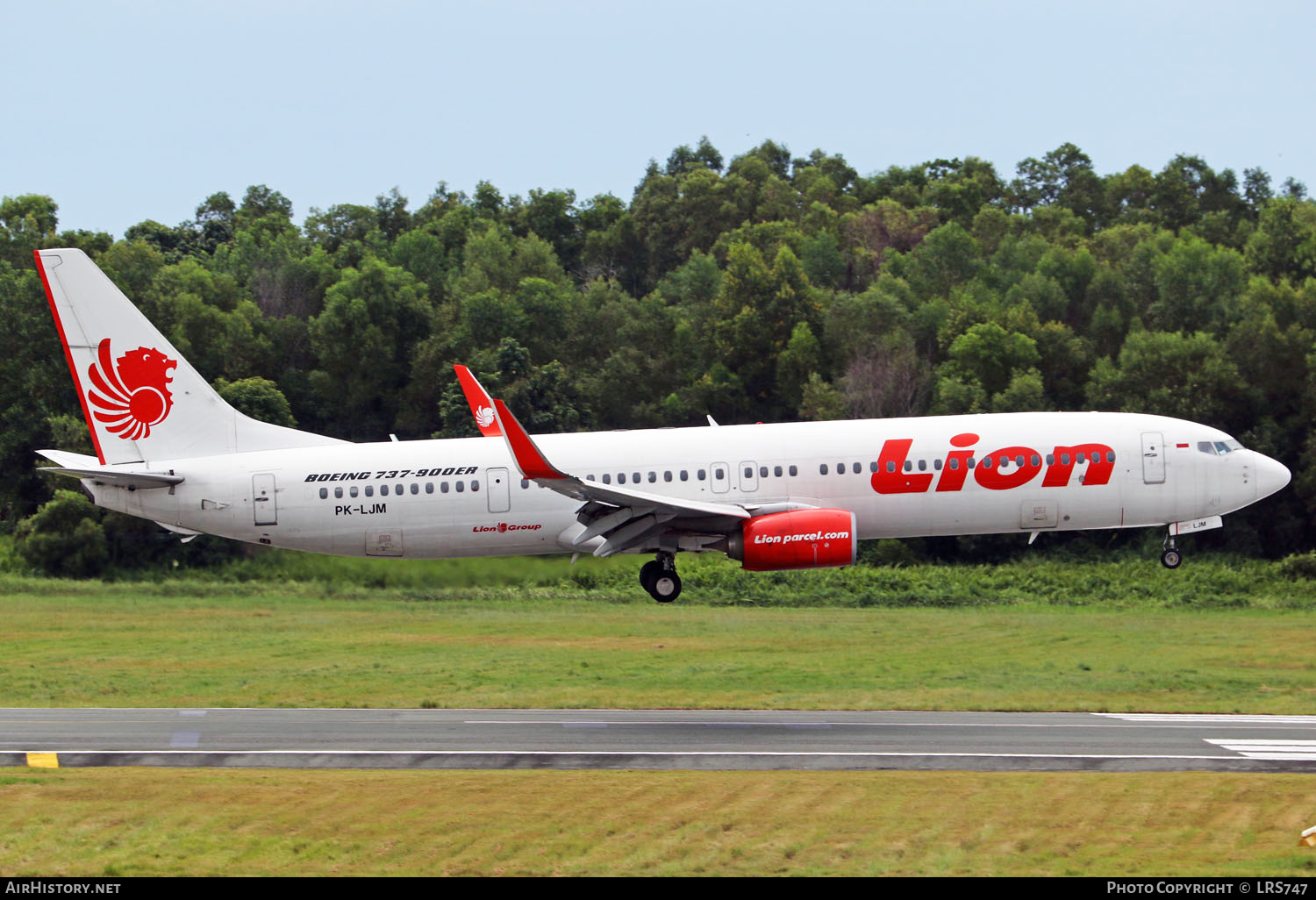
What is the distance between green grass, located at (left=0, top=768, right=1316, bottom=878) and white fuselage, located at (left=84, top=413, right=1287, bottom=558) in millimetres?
7869

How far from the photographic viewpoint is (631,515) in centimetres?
3716

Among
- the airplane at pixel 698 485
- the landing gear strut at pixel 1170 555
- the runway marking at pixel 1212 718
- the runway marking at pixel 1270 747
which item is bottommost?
the runway marking at pixel 1212 718

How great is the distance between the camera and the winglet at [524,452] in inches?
1345

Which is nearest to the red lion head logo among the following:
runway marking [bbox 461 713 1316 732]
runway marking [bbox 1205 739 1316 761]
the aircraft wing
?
the aircraft wing

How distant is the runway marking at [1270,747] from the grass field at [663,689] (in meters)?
2.77

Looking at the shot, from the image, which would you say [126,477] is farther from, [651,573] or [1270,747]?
[1270,747]

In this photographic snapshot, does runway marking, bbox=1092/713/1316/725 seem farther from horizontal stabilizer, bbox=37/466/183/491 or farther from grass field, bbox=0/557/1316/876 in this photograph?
horizontal stabilizer, bbox=37/466/183/491

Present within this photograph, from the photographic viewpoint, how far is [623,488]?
3797 centimetres

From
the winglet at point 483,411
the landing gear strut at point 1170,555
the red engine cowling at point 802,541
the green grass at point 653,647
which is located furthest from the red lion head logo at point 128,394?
the landing gear strut at point 1170,555

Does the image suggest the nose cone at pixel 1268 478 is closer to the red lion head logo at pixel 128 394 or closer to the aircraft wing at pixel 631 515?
the aircraft wing at pixel 631 515

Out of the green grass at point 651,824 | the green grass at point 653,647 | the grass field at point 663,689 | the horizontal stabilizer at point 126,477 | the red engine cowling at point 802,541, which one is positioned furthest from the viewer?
the green grass at point 653,647

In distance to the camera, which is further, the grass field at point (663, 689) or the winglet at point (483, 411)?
the winglet at point (483, 411)

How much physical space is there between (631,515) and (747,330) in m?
53.2

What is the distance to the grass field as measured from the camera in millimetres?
26719
